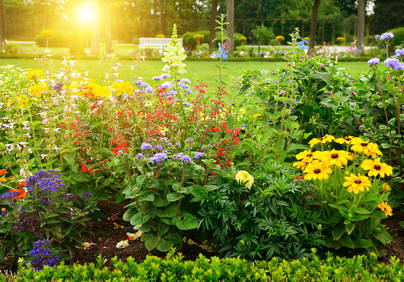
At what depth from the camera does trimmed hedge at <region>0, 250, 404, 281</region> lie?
83.4 inches

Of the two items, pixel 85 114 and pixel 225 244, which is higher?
pixel 85 114

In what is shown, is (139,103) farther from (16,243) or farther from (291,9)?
(291,9)

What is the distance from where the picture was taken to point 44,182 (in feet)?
8.70

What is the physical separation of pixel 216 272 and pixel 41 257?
1218 millimetres

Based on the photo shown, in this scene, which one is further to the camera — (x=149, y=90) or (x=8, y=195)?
(x=149, y=90)

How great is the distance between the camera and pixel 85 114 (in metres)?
3.95

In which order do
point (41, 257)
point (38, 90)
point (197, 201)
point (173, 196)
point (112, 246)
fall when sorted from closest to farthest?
point (41, 257) < point (173, 196) < point (197, 201) < point (112, 246) < point (38, 90)

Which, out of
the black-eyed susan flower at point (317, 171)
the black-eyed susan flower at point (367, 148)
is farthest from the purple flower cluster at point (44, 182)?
the black-eyed susan flower at point (367, 148)

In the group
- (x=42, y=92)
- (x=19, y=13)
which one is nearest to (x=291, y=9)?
(x=19, y=13)

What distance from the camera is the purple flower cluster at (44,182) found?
263 centimetres

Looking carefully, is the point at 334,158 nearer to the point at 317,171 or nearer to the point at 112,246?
the point at 317,171

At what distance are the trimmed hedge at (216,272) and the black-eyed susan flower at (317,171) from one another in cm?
59

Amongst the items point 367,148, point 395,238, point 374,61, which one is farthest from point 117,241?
point 374,61

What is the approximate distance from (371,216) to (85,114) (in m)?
2.76
